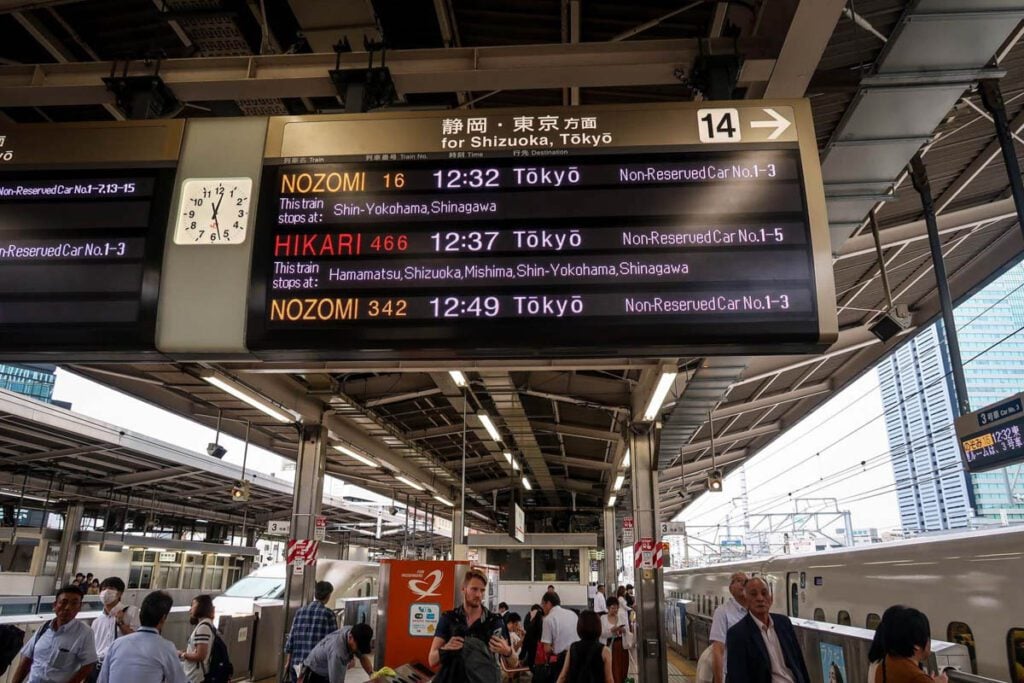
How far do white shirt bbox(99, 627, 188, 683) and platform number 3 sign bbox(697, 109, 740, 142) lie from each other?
4525 millimetres

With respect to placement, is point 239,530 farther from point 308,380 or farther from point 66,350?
point 66,350

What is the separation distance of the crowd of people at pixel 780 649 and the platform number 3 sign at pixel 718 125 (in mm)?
2631

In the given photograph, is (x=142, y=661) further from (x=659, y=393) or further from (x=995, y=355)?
(x=995, y=355)

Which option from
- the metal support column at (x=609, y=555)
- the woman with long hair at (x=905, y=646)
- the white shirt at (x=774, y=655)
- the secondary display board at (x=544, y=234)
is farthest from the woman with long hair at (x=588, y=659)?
the metal support column at (x=609, y=555)

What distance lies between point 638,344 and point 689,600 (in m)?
21.9

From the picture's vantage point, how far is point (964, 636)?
21.7 ft

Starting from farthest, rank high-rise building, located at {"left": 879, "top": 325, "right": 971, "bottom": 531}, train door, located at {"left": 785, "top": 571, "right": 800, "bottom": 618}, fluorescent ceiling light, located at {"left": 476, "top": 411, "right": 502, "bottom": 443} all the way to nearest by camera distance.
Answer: fluorescent ceiling light, located at {"left": 476, "top": 411, "right": 502, "bottom": 443}, high-rise building, located at {"left": 879, "top": 325, "right": 971, "bottom": 531}, train door, located at {"left": 785, "top": 571, "right": 800, "bottom": 618}

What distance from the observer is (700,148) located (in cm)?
405

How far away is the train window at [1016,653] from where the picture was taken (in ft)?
18.9

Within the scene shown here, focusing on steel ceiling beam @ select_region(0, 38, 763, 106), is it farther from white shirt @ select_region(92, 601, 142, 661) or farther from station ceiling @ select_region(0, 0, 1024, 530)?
white shirt @ select_region(92, 601, 142, 661)

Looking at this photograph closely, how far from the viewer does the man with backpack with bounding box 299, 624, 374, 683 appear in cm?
684

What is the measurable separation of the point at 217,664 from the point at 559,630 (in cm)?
424

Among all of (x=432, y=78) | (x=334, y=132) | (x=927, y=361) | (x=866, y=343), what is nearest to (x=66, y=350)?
(x=334, y=132)

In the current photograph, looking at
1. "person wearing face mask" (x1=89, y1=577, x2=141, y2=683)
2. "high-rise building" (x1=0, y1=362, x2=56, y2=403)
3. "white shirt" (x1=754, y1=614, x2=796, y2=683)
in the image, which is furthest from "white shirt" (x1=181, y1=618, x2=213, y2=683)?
"high-rise building" (x1=0, y1=362, x2=56, y2=403)
